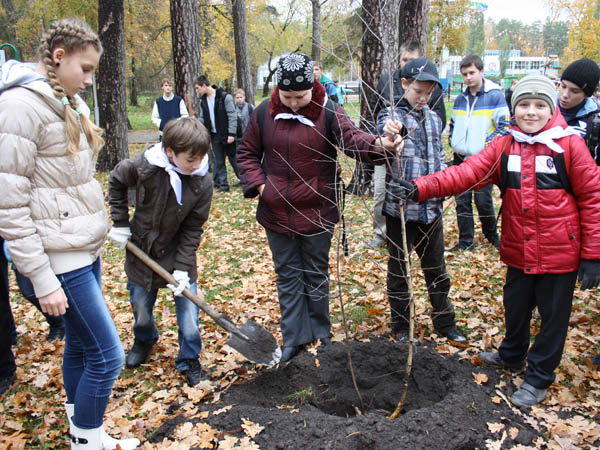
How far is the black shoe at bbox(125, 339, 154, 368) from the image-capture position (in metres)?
3.94

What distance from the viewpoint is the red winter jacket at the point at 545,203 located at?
2910 mm

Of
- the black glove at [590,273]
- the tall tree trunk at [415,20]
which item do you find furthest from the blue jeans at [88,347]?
the tall tree trunk at [415,20]

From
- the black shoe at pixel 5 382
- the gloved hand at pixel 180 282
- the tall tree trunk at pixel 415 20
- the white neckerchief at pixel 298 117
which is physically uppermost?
the tall tree trunk at pixel 415 20

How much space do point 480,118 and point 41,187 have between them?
4.93 meters

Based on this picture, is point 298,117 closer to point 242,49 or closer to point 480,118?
point 480,118

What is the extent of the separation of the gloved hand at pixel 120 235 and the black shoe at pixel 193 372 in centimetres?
105

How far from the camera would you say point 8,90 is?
2.16 m

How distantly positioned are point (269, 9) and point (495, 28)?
13322 cm

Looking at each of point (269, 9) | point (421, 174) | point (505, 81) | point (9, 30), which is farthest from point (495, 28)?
point (421, 174)

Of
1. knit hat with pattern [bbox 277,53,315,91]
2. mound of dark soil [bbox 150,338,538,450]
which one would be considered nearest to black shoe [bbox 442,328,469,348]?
mound of dark soil [bbox 150,338,538,450]

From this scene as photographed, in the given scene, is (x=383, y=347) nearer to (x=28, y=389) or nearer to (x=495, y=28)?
(x=28, y=389)

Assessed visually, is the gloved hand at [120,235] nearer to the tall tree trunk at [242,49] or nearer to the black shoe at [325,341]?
the black shoe at [325,341]

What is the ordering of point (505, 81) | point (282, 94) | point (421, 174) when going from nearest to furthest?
point (282, 94)
point (421, 174)
point (505, 81)

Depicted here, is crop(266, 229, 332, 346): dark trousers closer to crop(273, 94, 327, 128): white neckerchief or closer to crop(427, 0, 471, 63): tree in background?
crop(273, 94, 327, 128): white neckerchief
